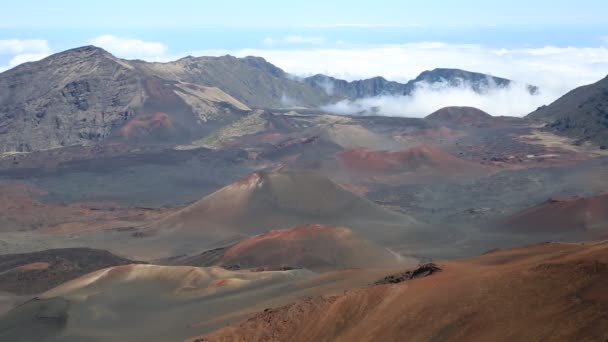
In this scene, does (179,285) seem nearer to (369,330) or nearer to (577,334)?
(369,330)

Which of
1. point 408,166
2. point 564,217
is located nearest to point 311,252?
point 564,217

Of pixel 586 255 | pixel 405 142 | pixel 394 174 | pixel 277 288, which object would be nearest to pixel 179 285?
pixel 277 288

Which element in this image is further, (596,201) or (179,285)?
(596,201)

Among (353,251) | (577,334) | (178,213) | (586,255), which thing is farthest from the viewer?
(178,213)

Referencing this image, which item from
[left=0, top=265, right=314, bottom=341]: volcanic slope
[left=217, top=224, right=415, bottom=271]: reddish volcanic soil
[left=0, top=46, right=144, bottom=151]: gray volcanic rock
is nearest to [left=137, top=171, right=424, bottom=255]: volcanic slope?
[left=217, top=224, right=415, bottom=271]: reddish volcanic soil

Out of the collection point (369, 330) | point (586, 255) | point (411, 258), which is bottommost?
point (411, 258)

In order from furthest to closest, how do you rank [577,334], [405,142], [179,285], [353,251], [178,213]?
1. [405,142]
2. [178,213]
3. [353,251]
4. [179,285]
5. [577,334]

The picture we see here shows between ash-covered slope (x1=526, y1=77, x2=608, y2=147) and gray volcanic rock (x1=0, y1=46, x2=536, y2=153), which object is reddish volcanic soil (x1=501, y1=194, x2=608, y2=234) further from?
gray volcanic rock (x1=0, y1=46, x2=536, y2=153)

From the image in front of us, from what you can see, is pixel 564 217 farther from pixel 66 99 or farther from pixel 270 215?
pixel 66 99
